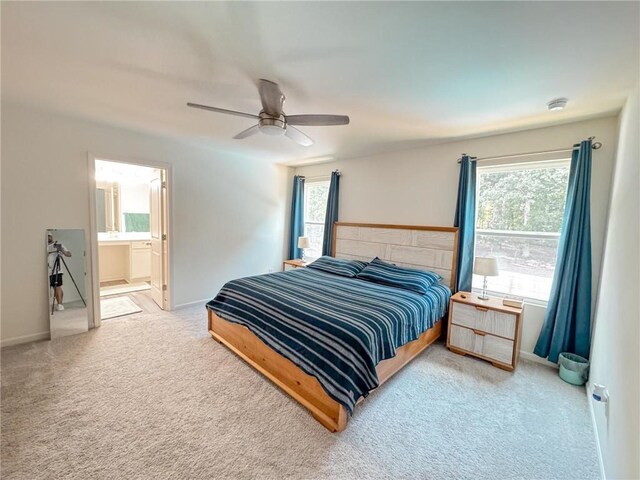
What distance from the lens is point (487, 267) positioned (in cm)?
278

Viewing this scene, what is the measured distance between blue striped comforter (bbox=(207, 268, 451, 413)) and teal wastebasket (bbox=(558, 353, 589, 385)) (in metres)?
1.11

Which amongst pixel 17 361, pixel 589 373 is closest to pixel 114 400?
pixel 17 361

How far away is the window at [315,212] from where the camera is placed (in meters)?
5.05

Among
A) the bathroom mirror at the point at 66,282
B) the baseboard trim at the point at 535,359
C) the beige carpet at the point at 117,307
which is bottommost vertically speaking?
the beige carpet at the point at 117,307

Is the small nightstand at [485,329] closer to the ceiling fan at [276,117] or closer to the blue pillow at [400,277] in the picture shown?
the blue pillow at [400,277]

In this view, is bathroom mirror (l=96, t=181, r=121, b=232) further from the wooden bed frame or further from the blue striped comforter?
the blue striped comforter

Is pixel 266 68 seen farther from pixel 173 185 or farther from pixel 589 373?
pixel 589 373

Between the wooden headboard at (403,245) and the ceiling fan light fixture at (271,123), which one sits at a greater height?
the ceiling fan light fixture at (271,123)

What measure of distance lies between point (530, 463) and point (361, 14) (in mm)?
2768

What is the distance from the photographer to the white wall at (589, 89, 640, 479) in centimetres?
121

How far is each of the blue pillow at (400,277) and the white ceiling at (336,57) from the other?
1.72 meters

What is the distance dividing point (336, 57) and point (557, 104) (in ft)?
6.36

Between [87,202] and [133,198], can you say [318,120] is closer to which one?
[87,202]

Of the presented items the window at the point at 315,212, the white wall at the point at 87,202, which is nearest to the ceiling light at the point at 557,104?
the window at the point at 315,212
